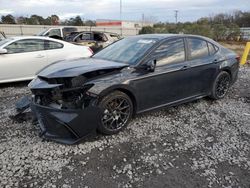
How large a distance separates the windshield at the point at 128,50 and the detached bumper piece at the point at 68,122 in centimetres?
124

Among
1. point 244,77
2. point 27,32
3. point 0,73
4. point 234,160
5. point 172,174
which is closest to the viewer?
point 172,174

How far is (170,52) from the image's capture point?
4.77 m

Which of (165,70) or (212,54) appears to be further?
(212,54)

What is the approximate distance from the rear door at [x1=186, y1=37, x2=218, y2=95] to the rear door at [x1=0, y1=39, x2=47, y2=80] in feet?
13.7

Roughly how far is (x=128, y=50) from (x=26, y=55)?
11.6 ft

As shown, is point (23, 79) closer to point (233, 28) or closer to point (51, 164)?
point (51, 164)

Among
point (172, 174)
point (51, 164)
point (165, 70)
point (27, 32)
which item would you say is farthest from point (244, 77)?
point (27, 32)

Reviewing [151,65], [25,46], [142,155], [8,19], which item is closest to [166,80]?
[151,65]

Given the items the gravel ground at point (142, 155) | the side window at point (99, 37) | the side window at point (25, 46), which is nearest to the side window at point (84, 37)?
the side window at point (99, 37)

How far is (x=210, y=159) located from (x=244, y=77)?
563 centimetres

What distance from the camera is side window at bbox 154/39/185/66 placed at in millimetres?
4588

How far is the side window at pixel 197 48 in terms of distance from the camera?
5.12 meters

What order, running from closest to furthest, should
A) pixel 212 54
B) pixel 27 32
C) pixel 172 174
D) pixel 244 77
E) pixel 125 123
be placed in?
1. pixel 172 174
2. pixel 125 123
3. pixel 212 54
4. pixel 244 77
5. pixel 27 32

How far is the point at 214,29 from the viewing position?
30.6 metres
